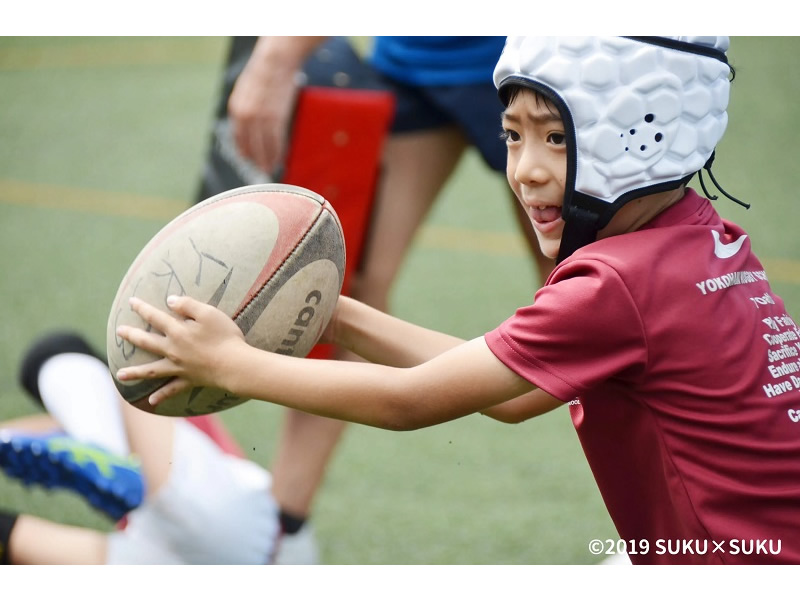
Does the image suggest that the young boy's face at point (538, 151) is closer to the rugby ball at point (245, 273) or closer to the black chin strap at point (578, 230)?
the black chin strap at point (578, 230)

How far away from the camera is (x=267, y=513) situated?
3.67 metres

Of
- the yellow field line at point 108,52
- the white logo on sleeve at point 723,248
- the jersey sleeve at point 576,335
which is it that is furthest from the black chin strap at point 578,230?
the yellow field line at point 108,52

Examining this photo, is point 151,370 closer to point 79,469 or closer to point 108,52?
point 79,469

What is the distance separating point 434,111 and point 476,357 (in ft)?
6.10

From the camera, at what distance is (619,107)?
7.27ft

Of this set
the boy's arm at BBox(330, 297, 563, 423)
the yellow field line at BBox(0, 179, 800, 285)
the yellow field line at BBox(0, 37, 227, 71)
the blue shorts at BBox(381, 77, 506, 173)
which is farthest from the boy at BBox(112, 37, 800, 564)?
the yellow field line at BBox(0, 37, 227, 71)

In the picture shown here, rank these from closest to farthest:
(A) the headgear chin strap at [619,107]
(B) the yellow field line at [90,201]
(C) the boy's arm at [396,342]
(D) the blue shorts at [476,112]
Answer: (A) the headgear chin strap at [619,107] < (C) the boy's arm at [396,342] < (D) the blue shorts at [476,112] < (B) the yellow field line at [90,201]

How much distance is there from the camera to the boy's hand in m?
2.27

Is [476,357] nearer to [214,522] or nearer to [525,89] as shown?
[525,89]

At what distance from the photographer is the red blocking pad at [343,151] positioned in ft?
12.6

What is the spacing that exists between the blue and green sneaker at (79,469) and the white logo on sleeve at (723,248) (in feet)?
6.26

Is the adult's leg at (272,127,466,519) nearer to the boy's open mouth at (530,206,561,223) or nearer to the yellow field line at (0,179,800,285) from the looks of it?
the boy's open mouth at (530,206,561,223)

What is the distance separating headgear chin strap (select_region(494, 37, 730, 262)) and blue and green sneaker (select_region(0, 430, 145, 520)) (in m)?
1.72

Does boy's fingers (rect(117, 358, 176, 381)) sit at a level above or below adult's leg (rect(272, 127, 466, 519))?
above
